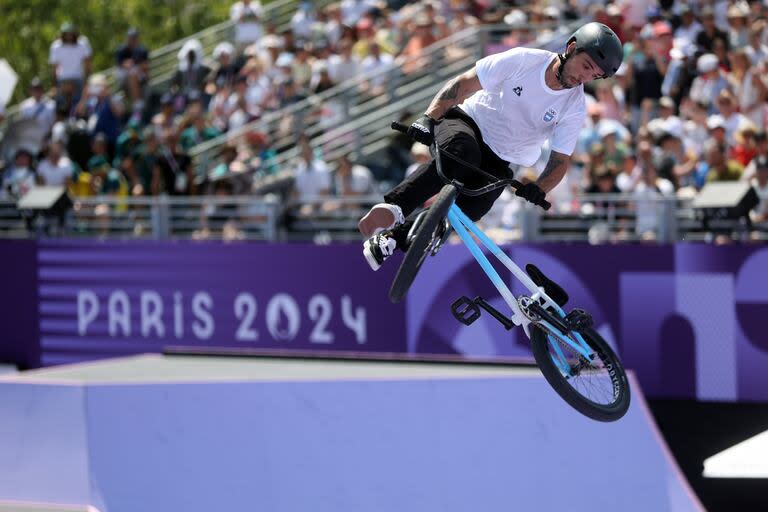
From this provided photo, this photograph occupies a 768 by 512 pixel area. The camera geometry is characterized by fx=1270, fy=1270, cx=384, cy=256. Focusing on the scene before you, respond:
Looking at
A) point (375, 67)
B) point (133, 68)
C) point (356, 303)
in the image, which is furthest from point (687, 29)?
point (133, 68)

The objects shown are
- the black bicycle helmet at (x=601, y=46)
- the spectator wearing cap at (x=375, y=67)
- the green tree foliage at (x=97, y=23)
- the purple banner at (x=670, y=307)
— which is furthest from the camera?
the green tree foliage at (x=97, y=23)

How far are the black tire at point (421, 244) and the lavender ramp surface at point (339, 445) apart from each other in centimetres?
232

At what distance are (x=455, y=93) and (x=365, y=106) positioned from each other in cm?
906

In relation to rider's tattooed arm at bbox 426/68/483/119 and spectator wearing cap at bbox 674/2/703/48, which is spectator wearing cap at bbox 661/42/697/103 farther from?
rider's tattooed arm at bbox 426/68/483/119

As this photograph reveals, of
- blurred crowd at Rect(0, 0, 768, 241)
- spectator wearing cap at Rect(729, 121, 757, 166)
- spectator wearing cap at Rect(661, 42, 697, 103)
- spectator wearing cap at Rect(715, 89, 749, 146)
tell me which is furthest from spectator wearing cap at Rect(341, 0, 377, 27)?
spectator wearing cap at Rect(729, 121, 757, 166)

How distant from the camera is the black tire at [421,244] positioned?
7.43m

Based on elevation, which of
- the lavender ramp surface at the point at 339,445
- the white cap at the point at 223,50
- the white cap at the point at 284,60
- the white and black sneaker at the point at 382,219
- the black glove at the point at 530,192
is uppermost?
the white cap at the point at 223,50

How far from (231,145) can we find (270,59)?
250 centimetres

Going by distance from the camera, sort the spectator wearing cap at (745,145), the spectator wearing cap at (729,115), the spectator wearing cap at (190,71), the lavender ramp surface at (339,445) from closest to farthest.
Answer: the lavender ramp surface at (339,445) → the spectator wearing cap at (745,145) → the spectator wearing cap at (729,115) → the spectator wearing cap at (190,71)

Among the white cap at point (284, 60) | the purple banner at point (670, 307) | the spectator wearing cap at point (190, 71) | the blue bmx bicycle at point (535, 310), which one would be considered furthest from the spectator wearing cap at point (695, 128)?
the spectator wearing cap at point (190, 71)

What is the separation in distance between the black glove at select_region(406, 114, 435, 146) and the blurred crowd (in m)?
6.15

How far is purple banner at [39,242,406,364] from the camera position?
49.2 ft

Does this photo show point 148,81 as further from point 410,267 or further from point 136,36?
point 410,267

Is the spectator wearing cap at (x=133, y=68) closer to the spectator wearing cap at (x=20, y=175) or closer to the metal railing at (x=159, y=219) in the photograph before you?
the spectator wearing cap at (x=20, y=175)
